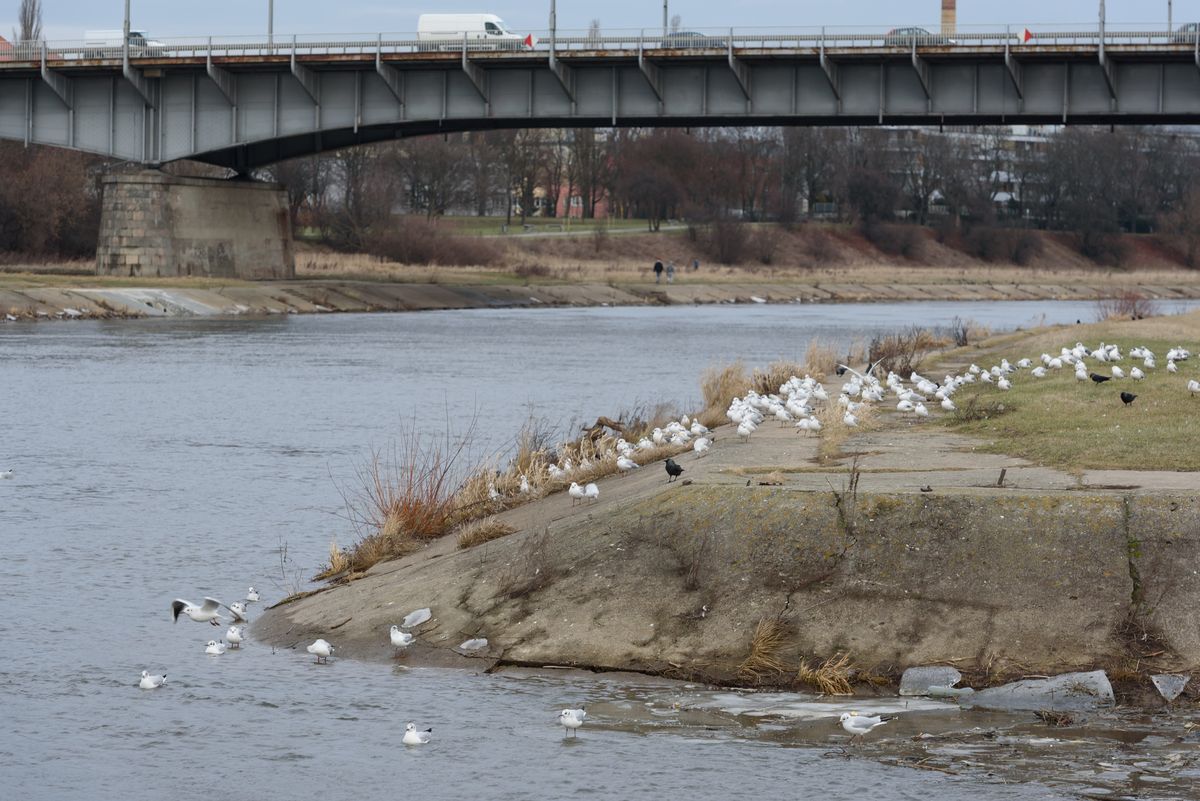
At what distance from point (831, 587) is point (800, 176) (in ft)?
461

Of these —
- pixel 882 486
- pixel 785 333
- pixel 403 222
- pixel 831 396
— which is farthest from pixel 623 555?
pixel 403 222

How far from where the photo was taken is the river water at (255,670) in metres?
10.2

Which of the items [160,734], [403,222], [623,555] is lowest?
[160,734]

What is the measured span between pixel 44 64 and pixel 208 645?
58.4 metres

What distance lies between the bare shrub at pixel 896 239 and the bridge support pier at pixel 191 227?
6448cm

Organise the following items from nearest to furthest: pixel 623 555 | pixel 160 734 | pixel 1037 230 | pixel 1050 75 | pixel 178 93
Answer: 1. pixel 160 734
2. pixel 623 555
3. pixel 1050 75
4. pixel 178 93
5. pixel 1037 230

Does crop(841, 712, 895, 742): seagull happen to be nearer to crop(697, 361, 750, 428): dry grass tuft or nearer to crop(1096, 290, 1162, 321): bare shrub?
crop(697, 361, 750, 428): dry grass tuft

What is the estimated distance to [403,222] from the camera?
96.9m

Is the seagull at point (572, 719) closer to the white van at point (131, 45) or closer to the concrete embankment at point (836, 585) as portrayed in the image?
the concrete embankment at point (836, 585)

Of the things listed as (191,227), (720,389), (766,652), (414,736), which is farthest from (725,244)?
(414,736)

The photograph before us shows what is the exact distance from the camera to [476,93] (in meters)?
63.5

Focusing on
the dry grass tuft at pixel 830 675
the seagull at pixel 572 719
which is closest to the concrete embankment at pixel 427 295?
the dry grass tuft at pixel 830 675

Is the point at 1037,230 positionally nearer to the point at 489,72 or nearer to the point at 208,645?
the point at 489,72

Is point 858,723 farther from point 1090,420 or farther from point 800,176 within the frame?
point 800,176
